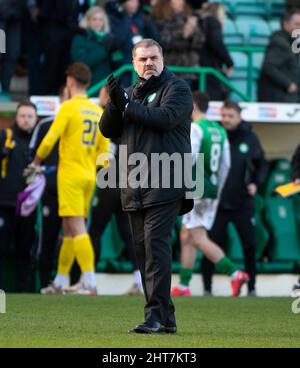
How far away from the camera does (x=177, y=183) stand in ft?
29.4

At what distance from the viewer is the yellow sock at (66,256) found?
45.5 ft

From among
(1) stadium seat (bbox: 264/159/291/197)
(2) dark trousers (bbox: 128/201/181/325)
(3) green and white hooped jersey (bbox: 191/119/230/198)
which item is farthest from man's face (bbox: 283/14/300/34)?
(2) dark trousers (bbox: 128/201/181/325)

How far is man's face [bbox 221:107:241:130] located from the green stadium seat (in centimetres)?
221

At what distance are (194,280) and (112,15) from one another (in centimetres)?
358

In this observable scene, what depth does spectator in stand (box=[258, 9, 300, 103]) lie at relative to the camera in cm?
1716

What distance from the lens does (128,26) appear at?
663 inches

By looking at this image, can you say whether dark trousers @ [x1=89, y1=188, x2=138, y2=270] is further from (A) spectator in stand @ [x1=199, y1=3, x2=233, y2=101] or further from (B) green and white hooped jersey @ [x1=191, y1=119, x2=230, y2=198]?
(A) spectator in stand @ [x1=199, y1=3, x2=233, y2=101]

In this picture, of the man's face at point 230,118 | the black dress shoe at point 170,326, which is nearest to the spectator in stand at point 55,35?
the man's face at point 230,118

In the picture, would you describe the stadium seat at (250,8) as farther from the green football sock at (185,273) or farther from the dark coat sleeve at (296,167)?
the green football sock at (185,273)

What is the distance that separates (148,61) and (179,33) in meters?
7.80

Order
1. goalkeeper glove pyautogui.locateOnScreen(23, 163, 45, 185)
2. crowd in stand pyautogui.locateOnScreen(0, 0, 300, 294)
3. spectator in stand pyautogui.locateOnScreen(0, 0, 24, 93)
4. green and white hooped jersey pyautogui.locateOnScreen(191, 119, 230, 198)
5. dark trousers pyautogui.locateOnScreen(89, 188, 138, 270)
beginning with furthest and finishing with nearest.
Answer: spectator in stand pyautogui.locateOnScreen(0, 0, 24, 93) → crowd in stand pyautogui.locateOnScreen(0, 0, 300, 294) → dark trousers pyautogui.locateOnScreen(89, 188, 138, 270) → green and white hooped jersey pyautogui.locateOnScreen(191, 119, 230, 198) → goalkeeper glove pyautogui.locateOnScreen(23, 163, 45, 185)

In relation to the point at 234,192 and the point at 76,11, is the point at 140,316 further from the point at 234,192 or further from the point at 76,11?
the point at 76,11

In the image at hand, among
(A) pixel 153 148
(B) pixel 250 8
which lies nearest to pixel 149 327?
(A) pixel 153 148

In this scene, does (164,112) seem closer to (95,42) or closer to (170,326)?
(170,326)
